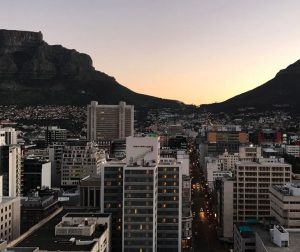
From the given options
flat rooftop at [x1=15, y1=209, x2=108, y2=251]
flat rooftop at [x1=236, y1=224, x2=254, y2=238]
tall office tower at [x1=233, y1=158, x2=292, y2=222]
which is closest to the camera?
flat rooftop at [x1=15, y1=209, x2=108, y2=251]

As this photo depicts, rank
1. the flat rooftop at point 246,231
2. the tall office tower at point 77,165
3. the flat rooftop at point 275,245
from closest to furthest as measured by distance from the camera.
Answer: the flat rooftop at point 275,245
the flat rooftop at point 246,231
the tall office tower at point 77,165

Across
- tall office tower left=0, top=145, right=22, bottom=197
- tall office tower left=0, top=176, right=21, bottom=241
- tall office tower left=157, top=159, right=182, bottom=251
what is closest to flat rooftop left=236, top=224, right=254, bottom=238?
tall office tower left=157, top=159, right=182, bottom=251

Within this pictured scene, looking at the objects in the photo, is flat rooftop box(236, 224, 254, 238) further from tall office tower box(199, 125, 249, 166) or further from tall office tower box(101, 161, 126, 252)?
tall office tower box(199, 125, 249, 166)

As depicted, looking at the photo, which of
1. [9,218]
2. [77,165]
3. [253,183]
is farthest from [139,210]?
[77,165]

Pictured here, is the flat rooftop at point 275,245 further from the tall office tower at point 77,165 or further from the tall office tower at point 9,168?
the tall office tower at point 77,165

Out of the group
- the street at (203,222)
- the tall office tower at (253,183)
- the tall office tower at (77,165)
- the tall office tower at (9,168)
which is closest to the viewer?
the street at (203,222)

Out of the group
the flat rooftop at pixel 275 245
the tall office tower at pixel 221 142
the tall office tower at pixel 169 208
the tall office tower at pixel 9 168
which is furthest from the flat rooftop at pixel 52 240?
the tall office tower at pixel 221 142

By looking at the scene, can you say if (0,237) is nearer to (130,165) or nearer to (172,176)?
(130,165)

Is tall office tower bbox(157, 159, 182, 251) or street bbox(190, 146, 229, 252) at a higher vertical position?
tall office tower bbox(157, 159, 182, 251)
